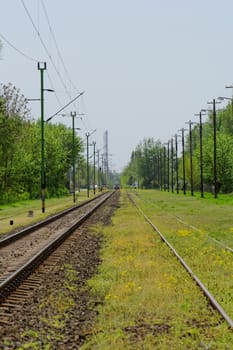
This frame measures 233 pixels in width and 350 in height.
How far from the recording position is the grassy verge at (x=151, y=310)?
7.88m

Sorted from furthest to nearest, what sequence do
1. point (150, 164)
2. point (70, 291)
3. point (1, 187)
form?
1. point (150, 164)
2. point (1, 187)
3. point (70, 291)

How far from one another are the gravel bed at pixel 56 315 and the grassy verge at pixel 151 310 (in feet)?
0.78

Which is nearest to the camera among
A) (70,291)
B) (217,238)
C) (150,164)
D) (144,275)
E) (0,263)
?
(70,291)

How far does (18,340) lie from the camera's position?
318 inches

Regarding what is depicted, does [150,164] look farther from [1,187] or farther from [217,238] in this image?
[217,238]

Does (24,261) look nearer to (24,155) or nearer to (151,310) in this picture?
(151,310)

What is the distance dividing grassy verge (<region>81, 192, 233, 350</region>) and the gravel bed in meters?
0.24

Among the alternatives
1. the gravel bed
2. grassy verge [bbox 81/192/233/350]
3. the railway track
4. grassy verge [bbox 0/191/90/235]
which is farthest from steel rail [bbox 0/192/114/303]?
grassy verge [bbox 0/191/90/235]

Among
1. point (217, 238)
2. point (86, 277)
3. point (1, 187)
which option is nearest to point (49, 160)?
point (1, 187)

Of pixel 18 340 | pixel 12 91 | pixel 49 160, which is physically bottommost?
pixel 18 340

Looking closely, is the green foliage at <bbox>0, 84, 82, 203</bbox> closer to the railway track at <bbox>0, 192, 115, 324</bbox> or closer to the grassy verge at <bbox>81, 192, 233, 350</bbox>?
the railway track at <bbox>0, 192, 115, 324</bbox>

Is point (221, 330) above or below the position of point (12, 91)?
below

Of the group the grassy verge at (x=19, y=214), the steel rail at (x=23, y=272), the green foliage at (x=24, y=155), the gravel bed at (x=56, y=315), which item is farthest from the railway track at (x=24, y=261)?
the green foliage at (x=24, y=155)

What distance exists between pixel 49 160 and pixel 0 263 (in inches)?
2747
